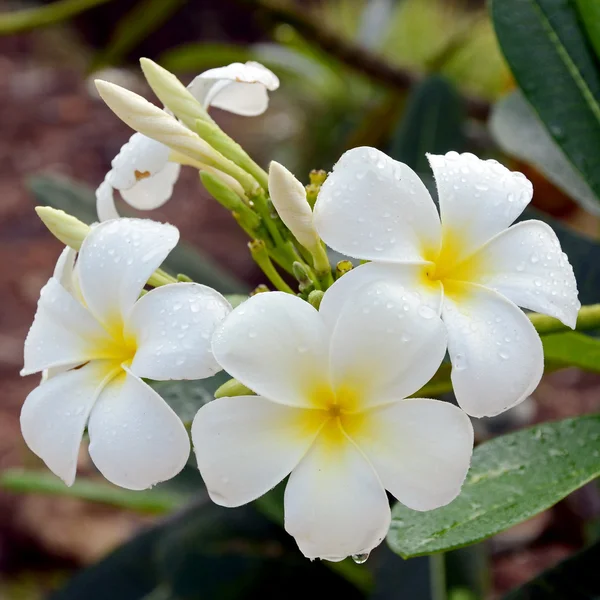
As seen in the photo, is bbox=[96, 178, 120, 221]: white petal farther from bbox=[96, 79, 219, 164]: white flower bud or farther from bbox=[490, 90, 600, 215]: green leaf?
bbox=[490, 90, 600, 215]: green leaf

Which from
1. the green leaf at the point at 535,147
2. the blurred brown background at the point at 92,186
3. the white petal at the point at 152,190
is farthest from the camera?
the blurred brown background at the point at 92,186

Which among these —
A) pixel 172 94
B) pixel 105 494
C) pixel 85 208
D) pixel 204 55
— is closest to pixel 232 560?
pixel 105 494

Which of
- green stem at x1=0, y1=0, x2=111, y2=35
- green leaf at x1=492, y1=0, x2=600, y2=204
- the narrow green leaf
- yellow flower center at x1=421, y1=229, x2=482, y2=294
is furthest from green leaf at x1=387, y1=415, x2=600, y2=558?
green stem at x1=0, y1=0, x2=111, y2=35

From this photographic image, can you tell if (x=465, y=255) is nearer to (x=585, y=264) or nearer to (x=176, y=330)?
(x=176, y=330)

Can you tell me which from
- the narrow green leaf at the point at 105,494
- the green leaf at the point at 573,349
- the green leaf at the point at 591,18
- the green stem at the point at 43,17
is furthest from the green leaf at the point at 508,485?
the green stem at the point at 43,17

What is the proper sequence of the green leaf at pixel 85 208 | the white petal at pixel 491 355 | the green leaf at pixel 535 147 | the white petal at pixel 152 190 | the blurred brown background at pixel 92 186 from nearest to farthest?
1. the white petal at pixel 491 355
2. the white petal at pixel 152 190
3. the green leaf at pixel 535 147
4. the green leaf at pixel 85 208
5. the blurred brown background at pixel 92 186

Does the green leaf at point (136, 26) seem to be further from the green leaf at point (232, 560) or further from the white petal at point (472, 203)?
the white petal at point (472, 203)

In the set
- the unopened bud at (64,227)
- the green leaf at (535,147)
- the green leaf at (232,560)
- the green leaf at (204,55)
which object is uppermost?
the unopened bud at (64,227)
